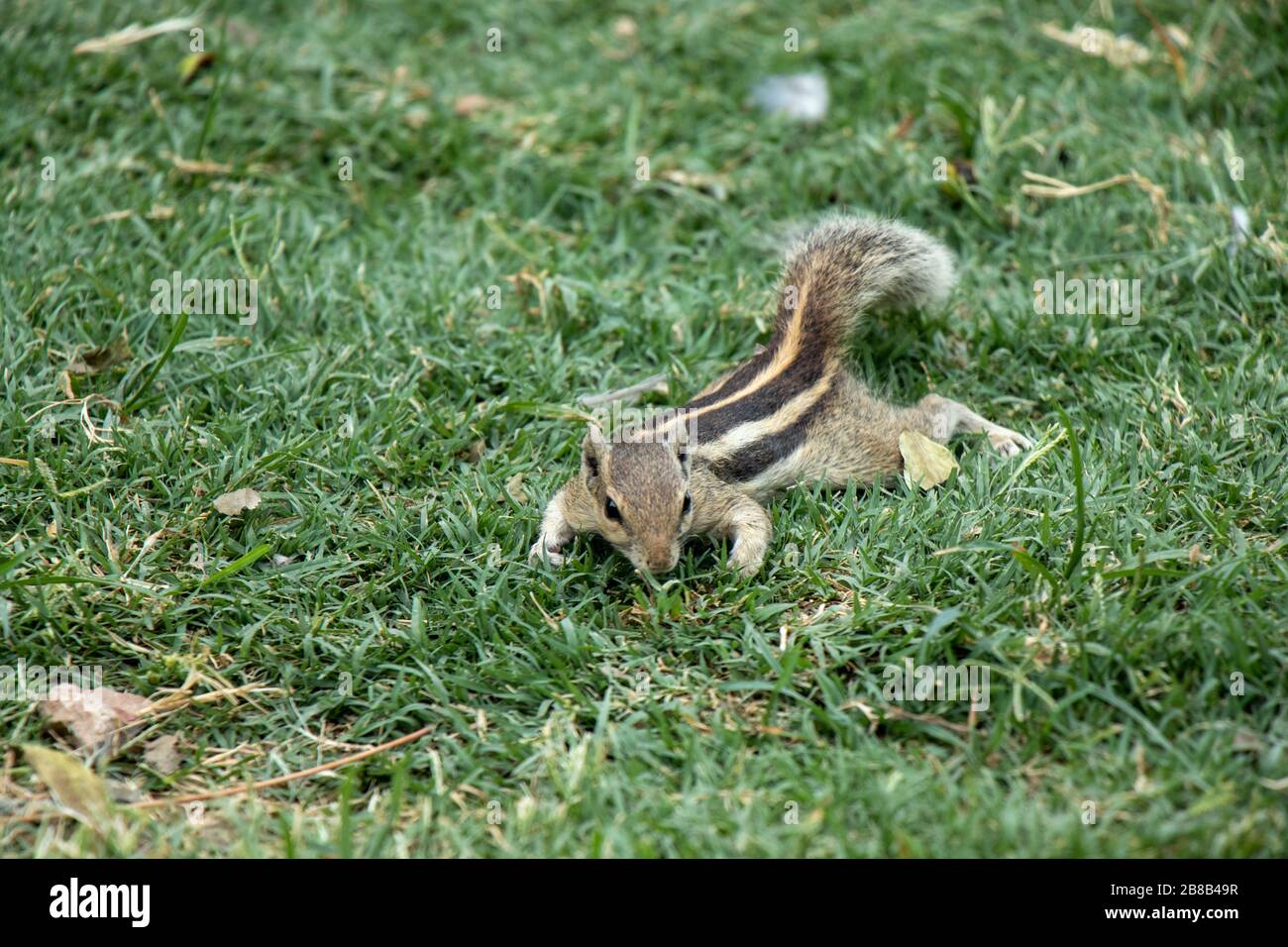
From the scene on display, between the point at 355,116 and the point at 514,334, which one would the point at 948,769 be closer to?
the point at 514,334

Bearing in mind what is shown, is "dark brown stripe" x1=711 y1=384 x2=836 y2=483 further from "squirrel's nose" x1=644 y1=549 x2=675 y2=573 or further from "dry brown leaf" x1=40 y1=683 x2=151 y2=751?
"dry brown leaf" x1=40 y1=683 x2=151 y2=751

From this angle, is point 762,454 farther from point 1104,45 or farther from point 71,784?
point 1104,45

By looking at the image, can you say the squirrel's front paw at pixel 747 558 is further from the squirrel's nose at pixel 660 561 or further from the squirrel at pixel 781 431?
the squirrel's nose at pixel 660 561

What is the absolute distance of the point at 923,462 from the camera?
532cm

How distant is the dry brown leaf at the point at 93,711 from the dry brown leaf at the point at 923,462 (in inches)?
121

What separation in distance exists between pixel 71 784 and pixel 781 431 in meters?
2.94

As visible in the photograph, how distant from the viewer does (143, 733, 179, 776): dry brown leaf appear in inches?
167

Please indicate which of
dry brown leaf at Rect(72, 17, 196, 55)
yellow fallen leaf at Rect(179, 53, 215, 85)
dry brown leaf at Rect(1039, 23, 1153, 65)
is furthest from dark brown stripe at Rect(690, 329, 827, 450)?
dry brown leaf at Rect(72, 17, 196, 55)

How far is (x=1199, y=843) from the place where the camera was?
3.56 m

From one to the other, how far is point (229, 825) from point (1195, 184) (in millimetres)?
5656

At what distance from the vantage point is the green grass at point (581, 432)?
13.1 ft

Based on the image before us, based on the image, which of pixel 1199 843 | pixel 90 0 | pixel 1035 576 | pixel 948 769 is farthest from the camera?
pixel 90 0

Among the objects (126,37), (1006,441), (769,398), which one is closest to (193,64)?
(126,37)
